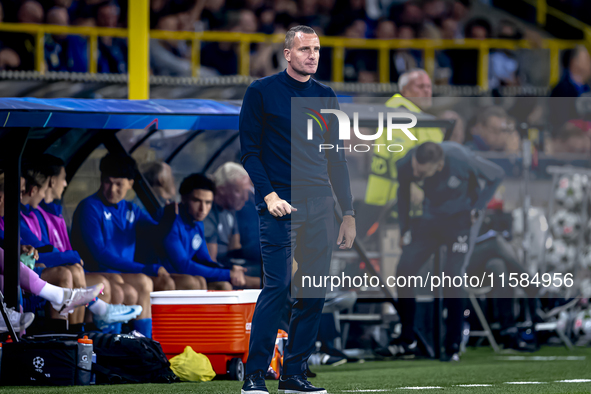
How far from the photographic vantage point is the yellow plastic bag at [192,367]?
19.3 ft

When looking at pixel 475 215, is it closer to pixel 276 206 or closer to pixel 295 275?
pixel 295 275

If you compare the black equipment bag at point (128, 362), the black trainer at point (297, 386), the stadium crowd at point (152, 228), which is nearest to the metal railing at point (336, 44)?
the stadium crowd at point (152, 228)

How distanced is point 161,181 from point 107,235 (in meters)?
0.57

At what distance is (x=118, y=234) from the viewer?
651cm

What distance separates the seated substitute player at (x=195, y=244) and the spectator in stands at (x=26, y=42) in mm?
5201

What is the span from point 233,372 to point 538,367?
2286mm

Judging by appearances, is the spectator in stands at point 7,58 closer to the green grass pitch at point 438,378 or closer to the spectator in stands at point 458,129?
the spectator in stands at point 458,129

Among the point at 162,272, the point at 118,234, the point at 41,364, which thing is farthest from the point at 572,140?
the point at 41,364

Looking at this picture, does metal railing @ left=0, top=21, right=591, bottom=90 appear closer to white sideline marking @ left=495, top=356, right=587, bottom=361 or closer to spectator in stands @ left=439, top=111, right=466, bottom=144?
spectator in stands @ left=439, top=111, right=466, bottom=144

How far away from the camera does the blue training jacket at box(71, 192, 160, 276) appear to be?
6.39 meters

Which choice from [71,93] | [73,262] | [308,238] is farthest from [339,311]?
[71,93]

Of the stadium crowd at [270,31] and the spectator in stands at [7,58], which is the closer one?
the spectator in stands at [7,58]

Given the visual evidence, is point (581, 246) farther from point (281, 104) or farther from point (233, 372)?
point (281, 104)

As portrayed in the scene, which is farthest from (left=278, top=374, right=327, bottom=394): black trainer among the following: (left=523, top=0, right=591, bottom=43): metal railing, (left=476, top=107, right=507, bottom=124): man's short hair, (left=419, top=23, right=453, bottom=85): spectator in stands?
(left=523, top=0, right=591, bottom=43): metal railing
